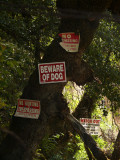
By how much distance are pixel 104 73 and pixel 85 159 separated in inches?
145

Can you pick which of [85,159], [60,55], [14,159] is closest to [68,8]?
[60,55]

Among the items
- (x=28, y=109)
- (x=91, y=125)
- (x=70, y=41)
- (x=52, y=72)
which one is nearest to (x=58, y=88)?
(x=52, y=72)

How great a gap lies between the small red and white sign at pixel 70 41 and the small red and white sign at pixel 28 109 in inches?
49.0

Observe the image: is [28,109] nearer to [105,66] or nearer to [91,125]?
[105,66]

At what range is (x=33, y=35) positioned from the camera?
6.66 m

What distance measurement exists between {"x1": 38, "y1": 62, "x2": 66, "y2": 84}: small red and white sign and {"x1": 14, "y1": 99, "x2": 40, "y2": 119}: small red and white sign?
451mm

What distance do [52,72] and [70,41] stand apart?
716 millimetres

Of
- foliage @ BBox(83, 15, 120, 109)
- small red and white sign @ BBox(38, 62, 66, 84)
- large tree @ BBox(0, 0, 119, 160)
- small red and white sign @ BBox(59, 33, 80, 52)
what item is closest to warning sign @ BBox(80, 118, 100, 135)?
foliage @ BBox(83, 15, 120, 109)

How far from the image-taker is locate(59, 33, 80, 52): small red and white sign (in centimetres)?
521

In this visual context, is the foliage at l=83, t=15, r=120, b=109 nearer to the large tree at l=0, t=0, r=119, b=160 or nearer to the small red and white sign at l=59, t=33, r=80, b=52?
the large tree at l=0, t=0, r=119, b=160

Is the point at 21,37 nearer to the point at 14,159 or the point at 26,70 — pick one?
the point at 26,70

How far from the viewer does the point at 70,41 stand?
5.21 metres

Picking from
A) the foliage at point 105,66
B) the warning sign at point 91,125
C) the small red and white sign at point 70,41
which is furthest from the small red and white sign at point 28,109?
the warning sign at point 91,125

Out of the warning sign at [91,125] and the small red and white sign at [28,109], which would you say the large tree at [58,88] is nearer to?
the small red and white sign at [28,109]
